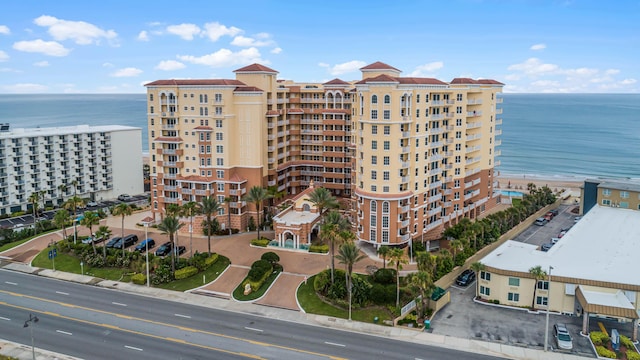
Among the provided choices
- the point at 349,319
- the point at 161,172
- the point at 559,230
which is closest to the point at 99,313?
the point at 349,319

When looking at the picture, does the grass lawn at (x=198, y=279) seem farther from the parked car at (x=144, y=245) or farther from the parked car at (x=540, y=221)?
the parked car at (x=540, y=221)

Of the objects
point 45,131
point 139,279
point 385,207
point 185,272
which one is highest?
point 45,131

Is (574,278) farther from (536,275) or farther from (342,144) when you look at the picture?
(342,144)

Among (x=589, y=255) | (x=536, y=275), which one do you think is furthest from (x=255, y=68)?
(x=589, y=255)

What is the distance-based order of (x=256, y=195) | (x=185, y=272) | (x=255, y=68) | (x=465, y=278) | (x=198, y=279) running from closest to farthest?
1. (x=465, y=278)
2. (x=198, y=279)
3. (x=185, y=272)
4. (x=256, y=195)
5. (x=255, y=68)

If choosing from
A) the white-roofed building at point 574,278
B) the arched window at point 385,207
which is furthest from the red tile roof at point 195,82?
the white-roofed building at point 574,278

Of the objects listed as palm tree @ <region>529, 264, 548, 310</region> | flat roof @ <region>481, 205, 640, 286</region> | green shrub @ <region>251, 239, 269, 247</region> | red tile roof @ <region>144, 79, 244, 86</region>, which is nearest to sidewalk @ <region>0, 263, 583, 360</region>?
palm tree @ <region>529, 264, 548, 310</region>

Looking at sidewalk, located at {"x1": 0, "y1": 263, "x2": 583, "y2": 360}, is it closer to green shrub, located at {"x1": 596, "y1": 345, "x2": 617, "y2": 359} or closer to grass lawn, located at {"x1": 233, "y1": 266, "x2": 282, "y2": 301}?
grass lawn, located at {"x1": 233, "y1": 266, "x2": 282, "y2": 301}
